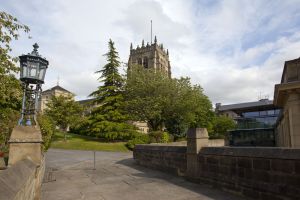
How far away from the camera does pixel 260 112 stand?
39.8m

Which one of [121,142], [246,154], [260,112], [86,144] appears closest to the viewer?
[246,154]

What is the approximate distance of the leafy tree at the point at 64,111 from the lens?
111 feet

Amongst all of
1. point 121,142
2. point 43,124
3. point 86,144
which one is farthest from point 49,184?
point 121,142

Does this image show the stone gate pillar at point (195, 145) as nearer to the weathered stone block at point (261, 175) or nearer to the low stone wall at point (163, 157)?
the low stone wall at point (163, 157)

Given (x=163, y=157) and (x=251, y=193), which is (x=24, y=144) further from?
(x=163, y=157)

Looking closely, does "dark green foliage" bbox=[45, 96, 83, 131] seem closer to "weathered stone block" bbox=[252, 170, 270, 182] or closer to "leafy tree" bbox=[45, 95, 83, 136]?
"leafy tree" bbox=[45, 95, 83, 136]

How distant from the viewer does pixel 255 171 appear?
6.37 meters

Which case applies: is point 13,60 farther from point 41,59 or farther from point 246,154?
point 246,154

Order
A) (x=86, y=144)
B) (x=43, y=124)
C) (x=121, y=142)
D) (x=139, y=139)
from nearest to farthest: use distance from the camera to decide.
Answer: (x=43, y=124) → (x=139, y=139) → (x=86, y=144) → (x=121, y=142)

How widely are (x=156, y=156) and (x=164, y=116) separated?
21.9 m

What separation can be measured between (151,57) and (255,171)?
7380 centimetres

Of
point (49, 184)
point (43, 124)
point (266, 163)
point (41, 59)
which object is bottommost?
point (49, 184)

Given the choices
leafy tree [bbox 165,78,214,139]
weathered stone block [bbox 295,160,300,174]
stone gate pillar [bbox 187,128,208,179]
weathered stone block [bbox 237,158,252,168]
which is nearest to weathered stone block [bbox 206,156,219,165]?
stone gate pillar [bbox 187,128,208,179]

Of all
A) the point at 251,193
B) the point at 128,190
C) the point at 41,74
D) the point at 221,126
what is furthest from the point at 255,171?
the point at 221,126
